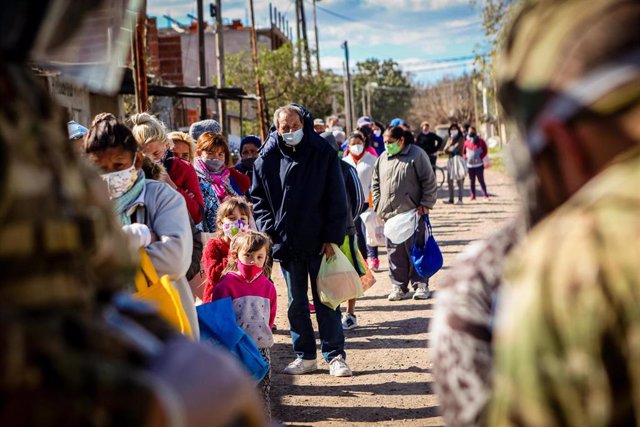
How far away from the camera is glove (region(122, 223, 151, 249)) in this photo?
161 inches

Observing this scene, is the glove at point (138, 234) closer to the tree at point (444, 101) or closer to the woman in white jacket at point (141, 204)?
the woman in white jacket at point (141, 204)

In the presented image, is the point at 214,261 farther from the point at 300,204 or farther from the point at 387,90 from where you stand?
the point at 387,90

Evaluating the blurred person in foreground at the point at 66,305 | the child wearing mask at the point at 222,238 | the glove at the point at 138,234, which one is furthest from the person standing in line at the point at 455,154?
the blurred person in foreground at the point at 66,305

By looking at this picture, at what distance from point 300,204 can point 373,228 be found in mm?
5263

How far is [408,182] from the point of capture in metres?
10.9

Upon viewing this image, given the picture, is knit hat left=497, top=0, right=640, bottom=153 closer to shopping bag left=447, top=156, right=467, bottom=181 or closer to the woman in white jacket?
the woman in white jacket

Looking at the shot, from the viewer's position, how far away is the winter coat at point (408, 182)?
10875 millimetres

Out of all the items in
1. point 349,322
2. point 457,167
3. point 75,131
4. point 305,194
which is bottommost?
point 349,322

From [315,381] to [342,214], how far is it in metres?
1.32

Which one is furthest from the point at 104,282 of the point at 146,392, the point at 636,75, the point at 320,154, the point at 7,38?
the point at 320,154

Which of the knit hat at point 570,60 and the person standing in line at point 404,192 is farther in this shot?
the person standing in line at point 404,192

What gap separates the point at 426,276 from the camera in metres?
10.9

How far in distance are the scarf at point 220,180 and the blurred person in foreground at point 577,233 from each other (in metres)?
6.83

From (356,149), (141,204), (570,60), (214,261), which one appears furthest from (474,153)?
(570,60)
